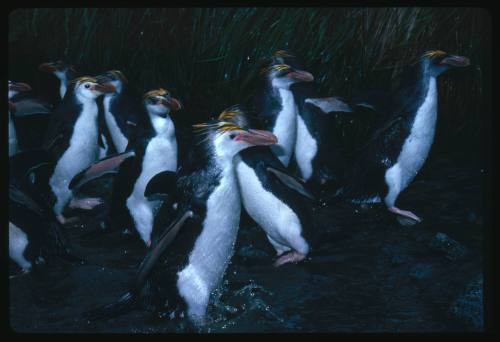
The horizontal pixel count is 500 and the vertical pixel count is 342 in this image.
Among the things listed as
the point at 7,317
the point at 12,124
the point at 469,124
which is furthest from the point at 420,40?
the point at 7,317

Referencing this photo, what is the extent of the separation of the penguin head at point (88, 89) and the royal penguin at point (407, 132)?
1826mm

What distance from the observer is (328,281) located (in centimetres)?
407

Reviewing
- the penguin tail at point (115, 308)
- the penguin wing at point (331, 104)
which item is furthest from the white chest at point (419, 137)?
the penguin tail at point (115, 308)

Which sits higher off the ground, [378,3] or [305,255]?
[378,3]

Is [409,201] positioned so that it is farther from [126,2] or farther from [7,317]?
[7,317]

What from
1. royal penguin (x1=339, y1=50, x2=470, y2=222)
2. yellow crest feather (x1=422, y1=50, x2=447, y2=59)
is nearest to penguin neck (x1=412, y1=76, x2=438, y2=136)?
royal penguin (x1=339, y1=50, x2=470, y2=222)

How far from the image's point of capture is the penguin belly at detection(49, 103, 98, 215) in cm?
526

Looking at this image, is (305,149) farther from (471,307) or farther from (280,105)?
(471,307)

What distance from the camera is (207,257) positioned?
11.7 feet

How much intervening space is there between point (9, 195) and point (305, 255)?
1.57m

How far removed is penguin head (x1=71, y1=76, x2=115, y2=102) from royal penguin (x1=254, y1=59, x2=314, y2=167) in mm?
1054

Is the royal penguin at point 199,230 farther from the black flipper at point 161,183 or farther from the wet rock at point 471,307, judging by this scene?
the wet rock at point 471,307

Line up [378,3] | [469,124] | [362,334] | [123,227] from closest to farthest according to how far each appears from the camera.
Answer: [362,334] < [378,3] < [123,227] < [469,124]

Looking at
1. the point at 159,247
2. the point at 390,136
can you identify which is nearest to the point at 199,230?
the point at 159,247
